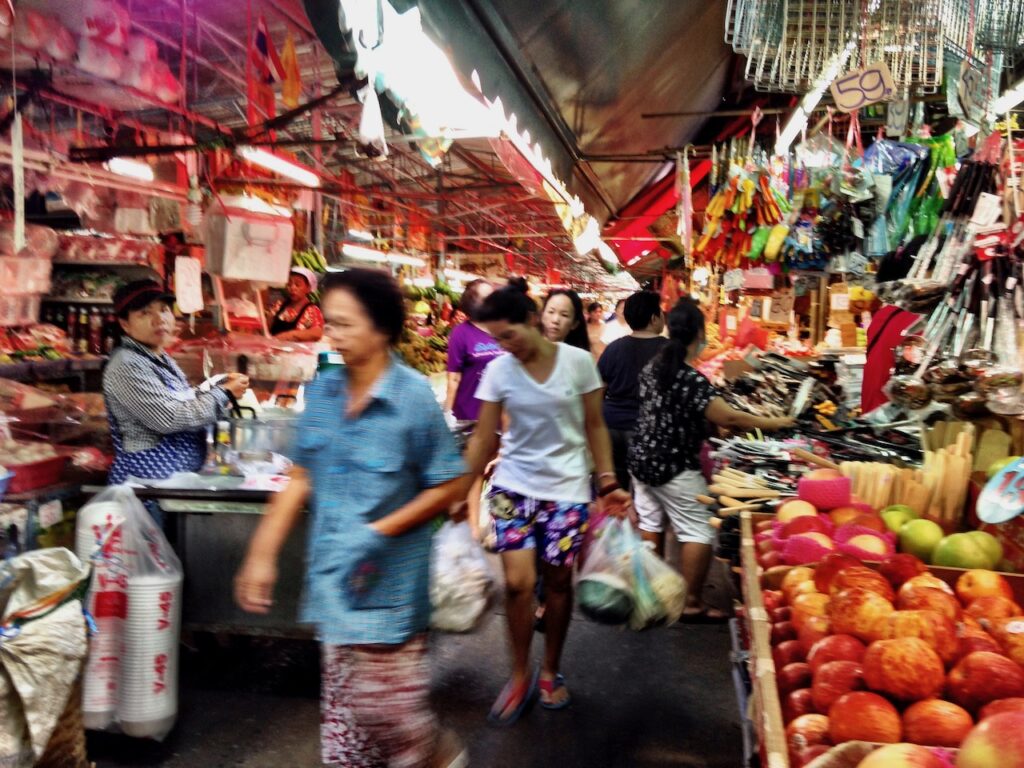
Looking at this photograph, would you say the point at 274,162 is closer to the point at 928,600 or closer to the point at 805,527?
the point at 805,527

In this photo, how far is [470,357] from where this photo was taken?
17.0 ft

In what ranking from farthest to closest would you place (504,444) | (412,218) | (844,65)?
(412,218) → (844,65) → (504,444)

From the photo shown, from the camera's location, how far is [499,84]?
14.1 feet

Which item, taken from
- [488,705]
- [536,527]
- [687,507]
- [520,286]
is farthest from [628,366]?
[488,705]

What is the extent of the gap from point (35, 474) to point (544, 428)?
2107 mm

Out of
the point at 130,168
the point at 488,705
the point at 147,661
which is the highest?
the point at 130,168

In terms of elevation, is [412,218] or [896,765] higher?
[412,218]

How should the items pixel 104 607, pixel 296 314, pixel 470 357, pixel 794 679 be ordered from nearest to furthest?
pixel 794 679 < pixel 104 607 < pixel 470 357 < pixel 296 314

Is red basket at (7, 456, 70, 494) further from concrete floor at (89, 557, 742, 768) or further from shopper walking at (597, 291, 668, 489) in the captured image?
shopper walking at (597, 291, 668, 489)

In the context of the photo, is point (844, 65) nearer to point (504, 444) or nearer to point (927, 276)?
point (927, 276)

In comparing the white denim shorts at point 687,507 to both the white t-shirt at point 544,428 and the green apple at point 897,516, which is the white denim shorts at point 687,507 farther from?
the green apple at point 897,516

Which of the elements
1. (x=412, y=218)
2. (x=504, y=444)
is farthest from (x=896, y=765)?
(x=412, y=218)

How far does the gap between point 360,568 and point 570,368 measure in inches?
61.1

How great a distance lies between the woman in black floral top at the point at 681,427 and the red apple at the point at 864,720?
2.50 metres
